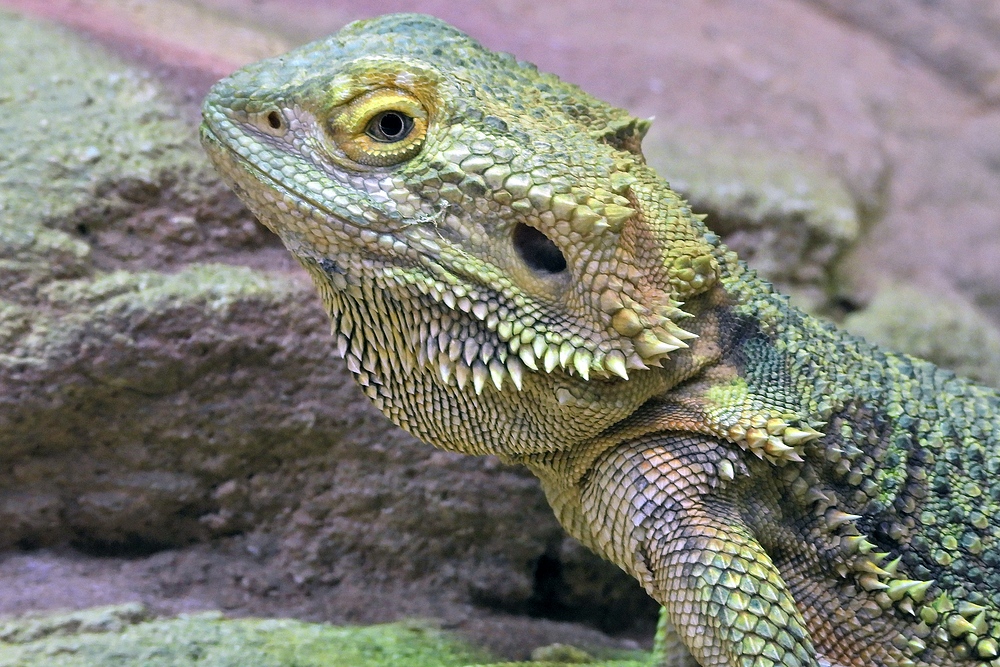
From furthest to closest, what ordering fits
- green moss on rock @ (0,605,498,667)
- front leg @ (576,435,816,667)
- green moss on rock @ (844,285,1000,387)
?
green moss on rock @ (844,285,1000,387)
green moss on rock @ (0,605,498,667)
front leg @ (576,435,816,667)

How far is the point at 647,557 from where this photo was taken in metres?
2.37

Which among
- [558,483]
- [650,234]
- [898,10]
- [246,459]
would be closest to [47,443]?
[246,459]

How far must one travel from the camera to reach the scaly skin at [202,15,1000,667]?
7.32 feet

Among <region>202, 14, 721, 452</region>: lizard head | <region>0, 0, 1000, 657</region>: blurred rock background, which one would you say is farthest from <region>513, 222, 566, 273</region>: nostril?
<region>0, 0, 1000, 657</region>: blurred rock background

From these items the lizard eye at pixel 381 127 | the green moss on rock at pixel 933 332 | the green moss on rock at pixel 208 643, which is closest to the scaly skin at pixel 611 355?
the lizard eye at pixel 381 127

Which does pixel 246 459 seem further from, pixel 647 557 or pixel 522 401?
pixel 647 557

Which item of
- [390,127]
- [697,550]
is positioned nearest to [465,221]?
[390,127]

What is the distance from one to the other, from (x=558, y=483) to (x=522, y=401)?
0.42 m

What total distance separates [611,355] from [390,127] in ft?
2.65

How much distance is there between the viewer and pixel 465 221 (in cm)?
224

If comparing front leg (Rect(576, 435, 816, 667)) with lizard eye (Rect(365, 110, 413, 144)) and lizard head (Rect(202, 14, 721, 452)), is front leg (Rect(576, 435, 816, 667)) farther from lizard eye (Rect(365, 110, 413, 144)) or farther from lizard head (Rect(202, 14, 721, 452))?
lizard eye (Rect(365, 110, 413, 144))

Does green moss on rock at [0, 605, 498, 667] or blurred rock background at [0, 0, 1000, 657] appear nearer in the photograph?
green moss on rock at [0, 605, 498, 667]

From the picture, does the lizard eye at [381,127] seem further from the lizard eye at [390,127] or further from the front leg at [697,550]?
the front leg at [697,550]

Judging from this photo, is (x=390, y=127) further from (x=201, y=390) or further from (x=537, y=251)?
(x=201, y=390)
